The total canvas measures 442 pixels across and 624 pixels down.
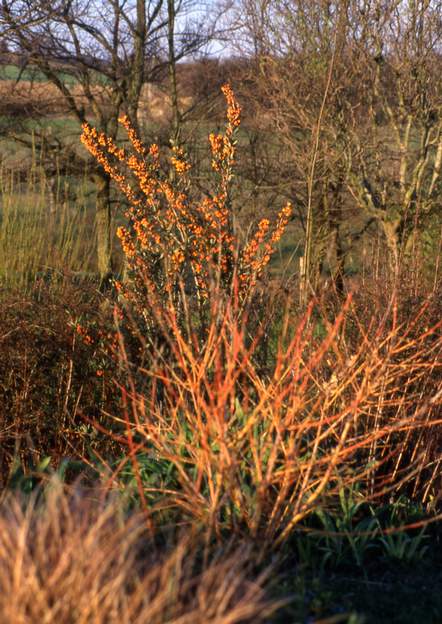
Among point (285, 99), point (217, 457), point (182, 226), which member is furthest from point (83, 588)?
point (285, 99)

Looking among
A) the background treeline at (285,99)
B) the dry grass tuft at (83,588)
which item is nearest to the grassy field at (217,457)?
the dry grass tuft at (83,588)

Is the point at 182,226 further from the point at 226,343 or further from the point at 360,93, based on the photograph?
the point at 360,93

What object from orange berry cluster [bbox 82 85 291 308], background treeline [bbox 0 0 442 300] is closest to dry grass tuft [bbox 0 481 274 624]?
orange berry cluster [bbox 82 85 291 308]

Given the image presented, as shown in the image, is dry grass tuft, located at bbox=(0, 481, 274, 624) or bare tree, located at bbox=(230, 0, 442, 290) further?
bare tree, located at bbox=(230, 0, 442, 290)

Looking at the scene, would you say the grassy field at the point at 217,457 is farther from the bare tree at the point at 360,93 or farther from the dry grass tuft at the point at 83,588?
the bare tree at the point at 360,93

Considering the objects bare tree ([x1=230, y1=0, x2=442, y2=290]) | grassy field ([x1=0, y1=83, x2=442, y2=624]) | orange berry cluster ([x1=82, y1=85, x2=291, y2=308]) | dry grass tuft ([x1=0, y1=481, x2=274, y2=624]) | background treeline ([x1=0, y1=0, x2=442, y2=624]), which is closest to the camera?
dry grass tuft ([x1=0, y1=481, x2=274, y2=624])

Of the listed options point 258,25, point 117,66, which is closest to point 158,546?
point 258,25

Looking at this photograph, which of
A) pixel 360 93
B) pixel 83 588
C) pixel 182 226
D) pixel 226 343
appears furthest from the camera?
pixel 360 93

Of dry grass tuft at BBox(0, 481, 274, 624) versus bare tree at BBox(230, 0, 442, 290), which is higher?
bare tree at BBox(230, 0, 442, 290)

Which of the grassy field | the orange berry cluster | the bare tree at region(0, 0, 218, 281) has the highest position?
the bare tree at region(0, 0, 218, 281)

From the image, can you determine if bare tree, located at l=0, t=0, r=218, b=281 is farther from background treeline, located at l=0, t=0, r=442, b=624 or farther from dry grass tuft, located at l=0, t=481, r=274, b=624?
dry grass tuft, located at l=0, t=481, r=274, b=624

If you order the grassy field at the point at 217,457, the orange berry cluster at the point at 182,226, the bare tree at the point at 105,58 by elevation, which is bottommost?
the grassy field at the point at 217,457

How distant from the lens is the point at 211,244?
14.7 ft

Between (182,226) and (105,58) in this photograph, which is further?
(105,58)
